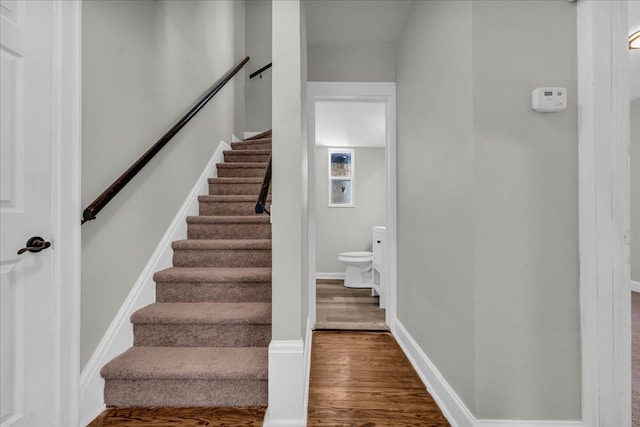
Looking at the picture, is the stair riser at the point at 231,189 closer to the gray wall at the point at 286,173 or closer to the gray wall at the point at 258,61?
the gray wall at the point at 286,173

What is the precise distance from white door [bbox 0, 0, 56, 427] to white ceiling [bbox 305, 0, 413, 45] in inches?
62.5

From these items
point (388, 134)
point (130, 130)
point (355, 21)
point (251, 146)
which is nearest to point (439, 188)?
point (388, 134)

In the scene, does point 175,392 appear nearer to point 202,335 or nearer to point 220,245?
point 202,335

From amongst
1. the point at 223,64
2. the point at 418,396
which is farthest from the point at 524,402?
the point at 223,64

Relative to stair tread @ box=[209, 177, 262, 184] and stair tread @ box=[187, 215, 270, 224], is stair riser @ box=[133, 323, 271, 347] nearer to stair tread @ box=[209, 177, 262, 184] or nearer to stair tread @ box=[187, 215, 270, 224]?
stair tread @ box=[187, 215, 270, 224]

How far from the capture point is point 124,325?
1.63m

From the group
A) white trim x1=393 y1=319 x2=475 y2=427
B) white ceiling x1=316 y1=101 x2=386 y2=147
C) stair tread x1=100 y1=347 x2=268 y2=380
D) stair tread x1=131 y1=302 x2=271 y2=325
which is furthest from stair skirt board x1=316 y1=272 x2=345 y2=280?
stair tread x1=100 y1=347 x2=268 y2=380

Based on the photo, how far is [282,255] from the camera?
1.42 meters

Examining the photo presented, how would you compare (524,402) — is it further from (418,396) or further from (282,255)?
(282,255)

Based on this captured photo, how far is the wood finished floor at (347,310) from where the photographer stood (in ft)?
8.51

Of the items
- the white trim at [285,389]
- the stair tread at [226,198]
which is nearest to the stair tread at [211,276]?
the white trim at [285,389]

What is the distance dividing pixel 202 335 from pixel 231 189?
5.05 feet

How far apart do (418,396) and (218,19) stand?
3957 millimetres

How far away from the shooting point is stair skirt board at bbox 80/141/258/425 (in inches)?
54.6
